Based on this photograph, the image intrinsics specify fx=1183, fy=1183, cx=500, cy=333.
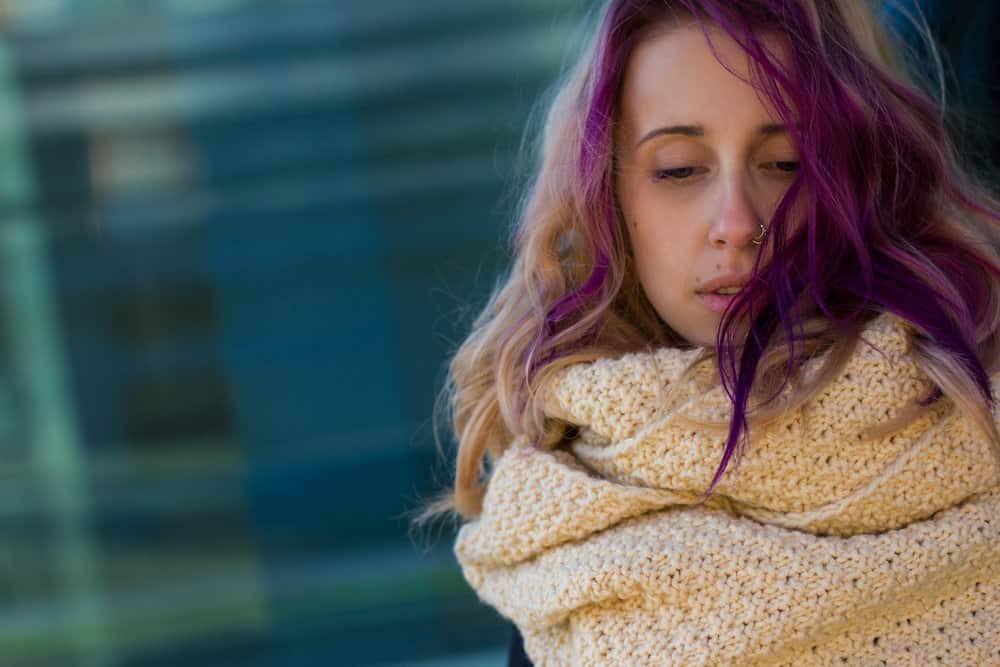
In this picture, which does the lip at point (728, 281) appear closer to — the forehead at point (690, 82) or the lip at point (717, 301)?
the lip at point (717, 301)

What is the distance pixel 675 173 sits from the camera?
42.2 inches

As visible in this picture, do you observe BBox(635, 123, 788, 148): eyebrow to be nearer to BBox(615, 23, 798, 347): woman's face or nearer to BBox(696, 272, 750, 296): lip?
BBox(615, 23, 798, 347): woman's face

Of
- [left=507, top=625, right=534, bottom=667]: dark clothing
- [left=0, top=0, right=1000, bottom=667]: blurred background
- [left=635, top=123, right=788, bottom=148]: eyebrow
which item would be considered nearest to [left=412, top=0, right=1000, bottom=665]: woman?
[left=635, top=123, right=788, bottom=148]: eyebrow

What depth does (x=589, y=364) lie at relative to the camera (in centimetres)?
108

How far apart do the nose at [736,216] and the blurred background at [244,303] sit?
233 centimetres

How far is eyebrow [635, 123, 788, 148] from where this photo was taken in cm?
103

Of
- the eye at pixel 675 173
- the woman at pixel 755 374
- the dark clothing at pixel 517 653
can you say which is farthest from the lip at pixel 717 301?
the dark clothing at pixel 517 653

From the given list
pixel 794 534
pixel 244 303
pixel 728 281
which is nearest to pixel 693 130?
pixel 728 281

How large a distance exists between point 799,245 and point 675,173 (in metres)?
0.13

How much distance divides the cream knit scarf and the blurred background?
234 cm

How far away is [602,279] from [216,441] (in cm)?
256

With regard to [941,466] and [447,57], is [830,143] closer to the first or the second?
[941,466]

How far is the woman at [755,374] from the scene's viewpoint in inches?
37.8

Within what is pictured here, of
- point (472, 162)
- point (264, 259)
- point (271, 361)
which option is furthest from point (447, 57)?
point (271, 361)
